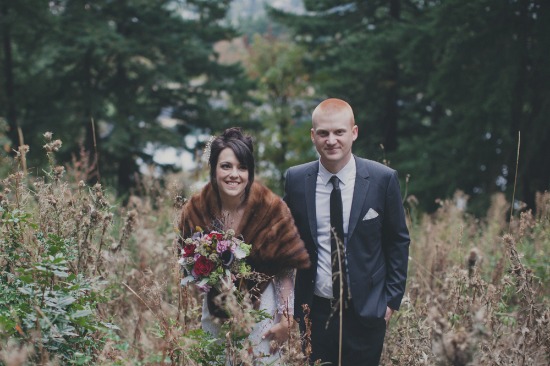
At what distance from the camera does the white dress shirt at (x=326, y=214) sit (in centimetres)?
297

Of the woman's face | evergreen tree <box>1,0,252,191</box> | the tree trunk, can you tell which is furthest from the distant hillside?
the woman's face

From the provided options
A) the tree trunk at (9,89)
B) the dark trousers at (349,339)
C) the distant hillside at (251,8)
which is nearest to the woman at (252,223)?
the dark trousers at (349,339)

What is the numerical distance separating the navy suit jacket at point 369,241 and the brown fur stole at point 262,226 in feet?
0.48

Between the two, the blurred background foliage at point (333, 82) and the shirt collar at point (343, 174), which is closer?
the shirt collar at point (343, 174)

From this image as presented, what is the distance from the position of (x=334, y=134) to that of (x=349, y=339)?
46.5 inches

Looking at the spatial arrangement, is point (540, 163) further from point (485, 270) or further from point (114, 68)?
point (114, 68)

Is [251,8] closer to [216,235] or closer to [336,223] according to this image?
[336,223]

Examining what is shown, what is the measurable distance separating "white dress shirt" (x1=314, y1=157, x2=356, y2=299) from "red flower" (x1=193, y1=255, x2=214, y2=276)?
75 centimetres

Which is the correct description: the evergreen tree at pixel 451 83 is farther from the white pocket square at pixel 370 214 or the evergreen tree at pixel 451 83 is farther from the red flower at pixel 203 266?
the red flower at pixel 203 266

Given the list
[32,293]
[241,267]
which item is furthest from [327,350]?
[32,293]

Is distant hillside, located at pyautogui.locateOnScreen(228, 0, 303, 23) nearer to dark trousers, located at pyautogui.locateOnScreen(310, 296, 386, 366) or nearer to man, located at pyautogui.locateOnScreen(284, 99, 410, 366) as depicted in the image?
man, located at pyautogui.locateOnScreen(284, 99, 410, 366)

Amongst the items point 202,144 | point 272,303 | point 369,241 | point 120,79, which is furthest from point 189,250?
point 202,144

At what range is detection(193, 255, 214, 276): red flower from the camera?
8.21 ft

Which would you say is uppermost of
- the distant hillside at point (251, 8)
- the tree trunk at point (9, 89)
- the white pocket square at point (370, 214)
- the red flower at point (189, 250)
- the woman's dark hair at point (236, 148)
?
the distant hillside at point (251, 8)
